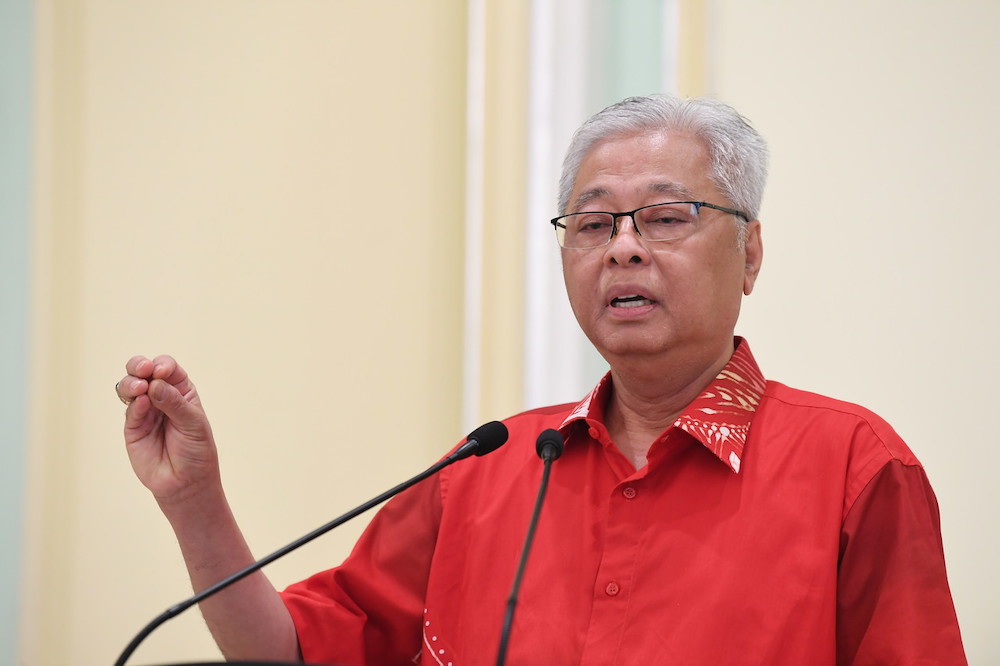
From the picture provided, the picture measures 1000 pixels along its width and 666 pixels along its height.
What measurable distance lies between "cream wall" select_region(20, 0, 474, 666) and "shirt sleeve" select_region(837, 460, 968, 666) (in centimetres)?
129

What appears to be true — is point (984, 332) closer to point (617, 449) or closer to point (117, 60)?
point (617, 449)

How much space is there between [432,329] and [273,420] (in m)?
0.46

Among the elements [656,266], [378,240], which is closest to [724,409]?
[656,266]

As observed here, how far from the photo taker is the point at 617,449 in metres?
1.42

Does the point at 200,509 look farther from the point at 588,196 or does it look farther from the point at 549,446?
the point at 588,196

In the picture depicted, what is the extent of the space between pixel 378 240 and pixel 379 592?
3.60ft

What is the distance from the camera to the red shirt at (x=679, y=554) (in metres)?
1.20

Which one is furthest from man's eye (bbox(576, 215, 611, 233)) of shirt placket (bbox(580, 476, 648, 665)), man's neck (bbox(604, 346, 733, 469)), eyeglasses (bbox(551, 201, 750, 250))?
shirt placket (bbox(580, 476, 648, 665))

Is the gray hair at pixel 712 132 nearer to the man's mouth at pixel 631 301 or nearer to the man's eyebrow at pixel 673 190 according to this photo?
the man's eyebrow at pixel 673 190

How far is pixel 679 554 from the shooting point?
4.19 ft

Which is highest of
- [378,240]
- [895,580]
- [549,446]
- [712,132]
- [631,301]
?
[712,132]

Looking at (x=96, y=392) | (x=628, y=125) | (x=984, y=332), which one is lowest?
(x=96, y=392)

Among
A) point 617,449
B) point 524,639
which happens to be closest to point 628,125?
point 617,449

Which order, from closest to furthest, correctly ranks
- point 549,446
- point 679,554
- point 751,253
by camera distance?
point 549,446 < point 679,554 < point 751,253
